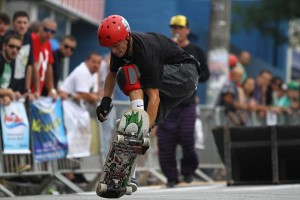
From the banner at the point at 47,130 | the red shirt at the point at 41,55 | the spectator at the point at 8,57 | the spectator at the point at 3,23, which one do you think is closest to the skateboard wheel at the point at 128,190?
the spectator at the point at 8,57

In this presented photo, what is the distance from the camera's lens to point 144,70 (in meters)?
8.19

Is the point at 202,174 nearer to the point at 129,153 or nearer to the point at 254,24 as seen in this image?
the point at 129,153

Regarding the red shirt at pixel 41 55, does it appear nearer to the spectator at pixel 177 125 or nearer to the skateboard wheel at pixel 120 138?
the spectator at pixel 177 125

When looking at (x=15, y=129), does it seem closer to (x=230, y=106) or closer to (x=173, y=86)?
(x=173, y=86)

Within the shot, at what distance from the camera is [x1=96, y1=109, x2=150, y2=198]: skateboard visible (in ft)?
26.0

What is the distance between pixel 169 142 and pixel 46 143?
5.44 feet

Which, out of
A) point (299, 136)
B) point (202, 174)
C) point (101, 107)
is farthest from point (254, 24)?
point (101, 107)

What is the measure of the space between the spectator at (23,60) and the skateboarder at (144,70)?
11.2ft


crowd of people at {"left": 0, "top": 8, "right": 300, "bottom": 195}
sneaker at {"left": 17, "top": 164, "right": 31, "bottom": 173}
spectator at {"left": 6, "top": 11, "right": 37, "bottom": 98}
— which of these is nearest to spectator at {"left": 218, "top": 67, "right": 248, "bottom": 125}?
crowd of people at {"left": 0, "top": 8, "right": 300, "bottom": 195}

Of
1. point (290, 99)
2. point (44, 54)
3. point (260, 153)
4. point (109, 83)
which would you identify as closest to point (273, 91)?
point (290, 99)

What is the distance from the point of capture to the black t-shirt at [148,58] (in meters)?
8.19

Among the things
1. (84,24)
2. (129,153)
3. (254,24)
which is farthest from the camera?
(254,24)

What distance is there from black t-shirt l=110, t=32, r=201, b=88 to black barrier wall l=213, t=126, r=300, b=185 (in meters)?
3.98

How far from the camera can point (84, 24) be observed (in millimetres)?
19719
